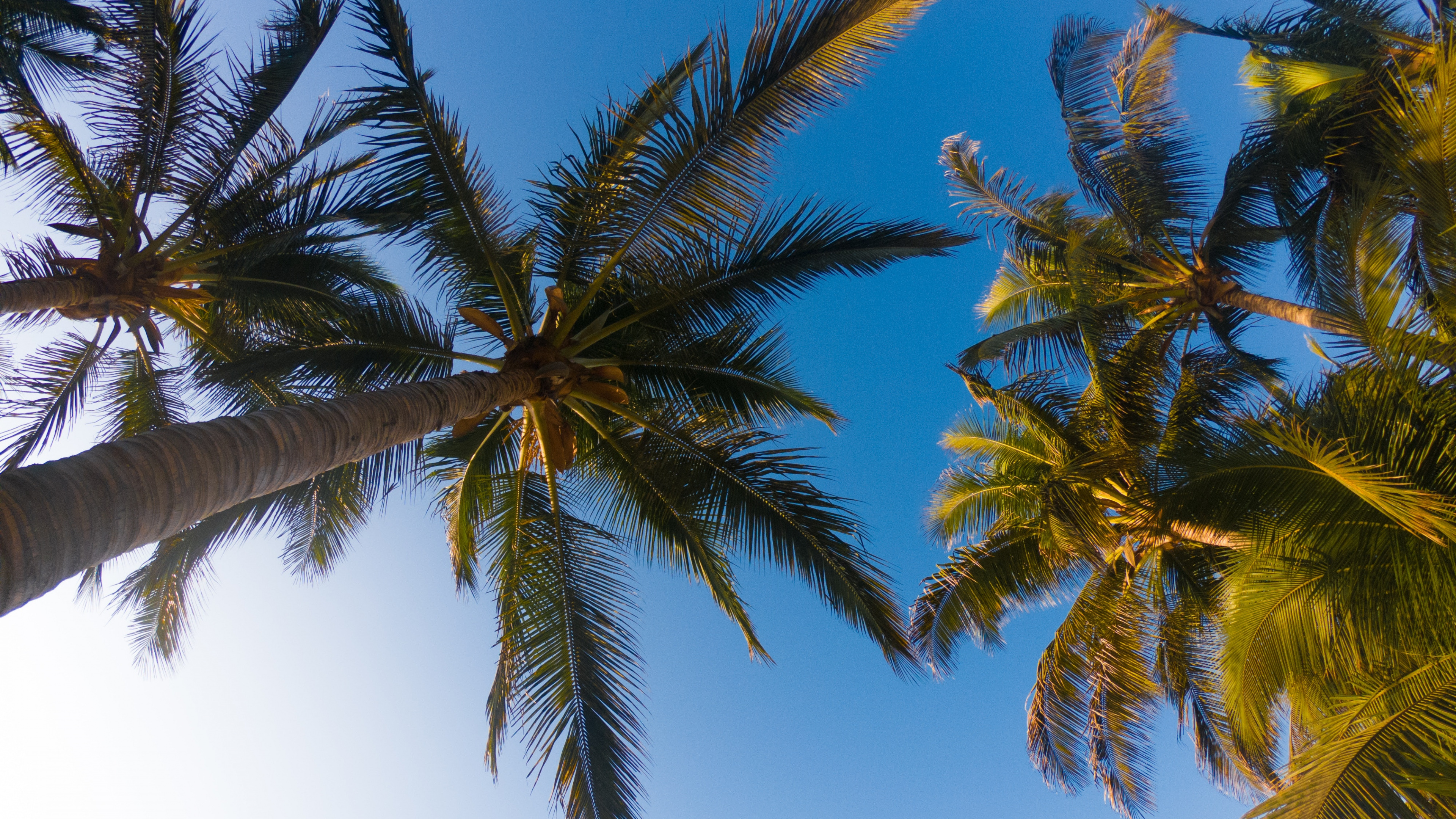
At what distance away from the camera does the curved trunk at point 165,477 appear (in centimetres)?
268

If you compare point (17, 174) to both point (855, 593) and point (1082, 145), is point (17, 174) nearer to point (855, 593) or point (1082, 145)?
point (855, 593)

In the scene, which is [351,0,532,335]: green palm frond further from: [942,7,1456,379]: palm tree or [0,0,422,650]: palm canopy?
[942,7,1456,379]: palm tree

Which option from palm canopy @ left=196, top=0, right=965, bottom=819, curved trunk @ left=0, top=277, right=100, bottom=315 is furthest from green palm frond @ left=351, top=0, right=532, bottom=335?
Answer: curved trunk @ left=0, top=277, right=100, bottom=315

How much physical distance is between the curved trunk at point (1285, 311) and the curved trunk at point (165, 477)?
820cm

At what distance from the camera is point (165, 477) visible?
330cm

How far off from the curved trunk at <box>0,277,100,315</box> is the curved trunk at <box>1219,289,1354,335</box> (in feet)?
39.7

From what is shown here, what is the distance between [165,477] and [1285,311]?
11.4 meters

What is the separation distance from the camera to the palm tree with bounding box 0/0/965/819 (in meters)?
5.43

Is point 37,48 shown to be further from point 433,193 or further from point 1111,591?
point 1111,591

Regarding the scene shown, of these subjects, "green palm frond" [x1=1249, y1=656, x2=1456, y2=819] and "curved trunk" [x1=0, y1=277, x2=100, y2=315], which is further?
"curved trunk" [x1=0, y1=277, x2=100, y2=315]

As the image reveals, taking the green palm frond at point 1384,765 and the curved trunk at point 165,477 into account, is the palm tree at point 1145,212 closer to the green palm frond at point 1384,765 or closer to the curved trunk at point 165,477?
the green palm frond at point 1384,765

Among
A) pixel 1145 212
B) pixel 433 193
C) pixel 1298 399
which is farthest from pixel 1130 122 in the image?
pixel 433 193

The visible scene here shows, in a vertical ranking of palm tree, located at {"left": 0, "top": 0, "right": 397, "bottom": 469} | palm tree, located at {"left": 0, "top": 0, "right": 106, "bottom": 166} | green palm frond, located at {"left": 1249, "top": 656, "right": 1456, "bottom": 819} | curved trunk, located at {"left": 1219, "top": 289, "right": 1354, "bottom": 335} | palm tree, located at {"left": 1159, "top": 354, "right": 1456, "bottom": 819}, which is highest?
palm tree, located at {"left": 0, "top": 0, "right": 106, "bottom": 166}

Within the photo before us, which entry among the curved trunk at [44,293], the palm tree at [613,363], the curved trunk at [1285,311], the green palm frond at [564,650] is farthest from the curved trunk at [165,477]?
the curved trunk at [1285,311]
